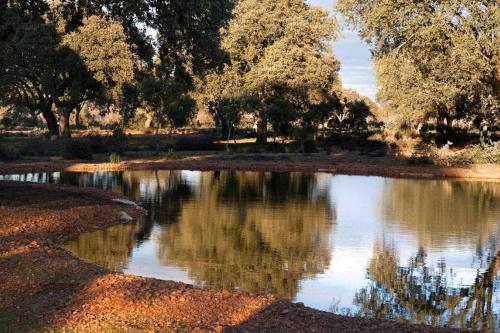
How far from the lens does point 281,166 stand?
38531mm

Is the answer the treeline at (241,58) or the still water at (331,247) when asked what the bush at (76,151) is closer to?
the treeline at (241,58)

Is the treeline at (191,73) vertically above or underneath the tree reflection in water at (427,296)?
above

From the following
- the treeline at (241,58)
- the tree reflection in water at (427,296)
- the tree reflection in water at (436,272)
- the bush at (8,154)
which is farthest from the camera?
the bush at (8,154)

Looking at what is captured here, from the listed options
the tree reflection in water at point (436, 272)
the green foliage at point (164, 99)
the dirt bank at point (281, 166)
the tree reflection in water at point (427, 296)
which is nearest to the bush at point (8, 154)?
the dirt bank at point (281, 166)

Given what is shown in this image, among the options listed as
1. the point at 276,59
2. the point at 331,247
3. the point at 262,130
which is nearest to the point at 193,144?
the point at 262,130

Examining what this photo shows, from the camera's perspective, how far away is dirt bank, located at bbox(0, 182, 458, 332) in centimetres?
806

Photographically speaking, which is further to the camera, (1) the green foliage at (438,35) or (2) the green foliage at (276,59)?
(2) the green foliage at (276,59)

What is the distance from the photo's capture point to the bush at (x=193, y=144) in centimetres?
5106

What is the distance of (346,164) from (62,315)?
107ft

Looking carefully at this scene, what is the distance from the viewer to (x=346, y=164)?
129ft

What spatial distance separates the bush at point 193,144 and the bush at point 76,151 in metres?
11.4

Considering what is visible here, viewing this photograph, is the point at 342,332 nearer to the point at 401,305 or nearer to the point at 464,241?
the point at 401,305

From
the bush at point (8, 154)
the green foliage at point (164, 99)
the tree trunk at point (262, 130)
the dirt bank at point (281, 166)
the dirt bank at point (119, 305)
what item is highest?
the green foliage at point (164, 99)

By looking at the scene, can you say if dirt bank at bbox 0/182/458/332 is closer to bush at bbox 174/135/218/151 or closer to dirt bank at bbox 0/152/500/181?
dirt bank at bbox 0/152/500/181
